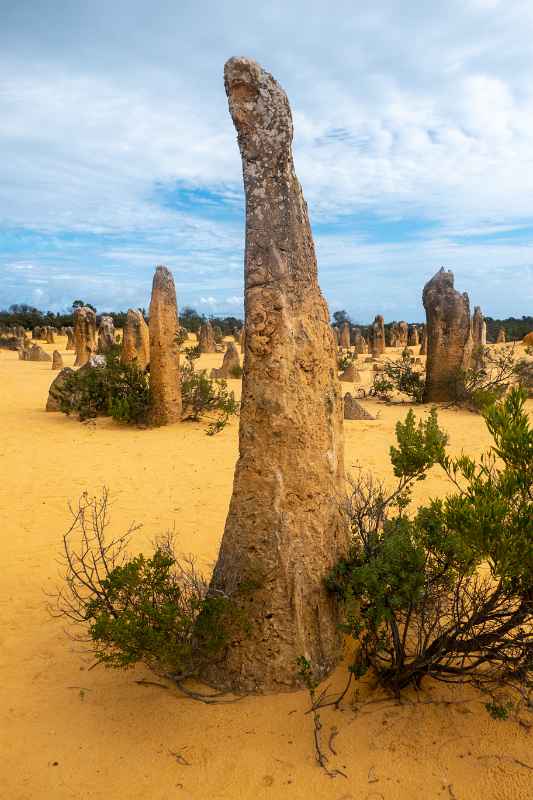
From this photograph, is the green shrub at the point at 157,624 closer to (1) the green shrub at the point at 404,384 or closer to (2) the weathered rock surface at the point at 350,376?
(1) the green shrub at the point at 404,384

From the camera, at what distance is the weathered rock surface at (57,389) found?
12.0 m

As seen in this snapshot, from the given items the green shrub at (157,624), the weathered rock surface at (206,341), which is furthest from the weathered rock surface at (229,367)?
the green shrub at (157,624)

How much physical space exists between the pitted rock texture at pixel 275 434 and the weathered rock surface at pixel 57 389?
31.7 ft

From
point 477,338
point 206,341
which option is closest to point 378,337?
point 477,338

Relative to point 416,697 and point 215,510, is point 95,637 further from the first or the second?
point 215,510

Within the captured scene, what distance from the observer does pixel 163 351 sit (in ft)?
32.8

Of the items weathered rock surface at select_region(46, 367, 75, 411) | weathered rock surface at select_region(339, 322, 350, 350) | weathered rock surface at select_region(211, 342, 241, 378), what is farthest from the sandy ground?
weathered rock surface at select_region(339, 322, 350, 350)

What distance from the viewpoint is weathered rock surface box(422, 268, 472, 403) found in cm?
1259

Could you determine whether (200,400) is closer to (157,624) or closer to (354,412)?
(354,412)

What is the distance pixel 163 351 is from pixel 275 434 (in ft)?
23.9

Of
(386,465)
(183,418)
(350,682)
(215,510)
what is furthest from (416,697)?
(183,418)

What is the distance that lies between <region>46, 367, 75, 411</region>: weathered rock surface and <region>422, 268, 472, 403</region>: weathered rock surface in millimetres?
8017

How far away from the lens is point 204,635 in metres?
2.94

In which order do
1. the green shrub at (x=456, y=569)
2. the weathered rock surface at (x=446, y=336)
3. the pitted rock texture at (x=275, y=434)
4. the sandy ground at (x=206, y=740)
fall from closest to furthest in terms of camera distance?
the green shrub at (x=456, y=569) < the sandy ground at (x=206, y=740) < the pitted rock texture at (x=275, y=434) < the weathered rock surface at (x=446, y=336)
